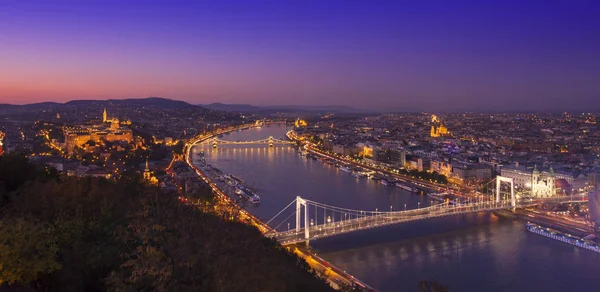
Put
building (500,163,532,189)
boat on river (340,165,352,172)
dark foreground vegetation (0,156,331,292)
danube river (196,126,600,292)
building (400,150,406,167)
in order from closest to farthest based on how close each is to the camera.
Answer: dark foreground vegetation (0,156,331,292), danube river (196,126,600,292), building (500,163,532,189), boat on river (340,165,352,172), building (400,150,406,167)

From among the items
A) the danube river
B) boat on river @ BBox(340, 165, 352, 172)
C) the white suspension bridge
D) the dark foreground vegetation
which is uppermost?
the dark foreground vegetation

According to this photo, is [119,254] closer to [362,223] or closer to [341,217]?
[362,223]

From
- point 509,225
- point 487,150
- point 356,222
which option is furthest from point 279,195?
point 487,150

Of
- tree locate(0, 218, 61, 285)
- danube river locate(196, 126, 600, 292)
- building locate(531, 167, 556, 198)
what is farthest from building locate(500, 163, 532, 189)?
tree locate(0, 218, 61, 285)

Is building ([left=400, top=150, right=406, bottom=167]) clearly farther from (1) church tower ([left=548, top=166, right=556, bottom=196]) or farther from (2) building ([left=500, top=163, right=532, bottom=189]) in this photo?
(1) church tower ([left=548, top=166, right=556, bottom=196])

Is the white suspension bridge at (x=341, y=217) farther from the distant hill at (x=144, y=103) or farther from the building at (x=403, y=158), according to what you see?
the distant hill at (x=144, y=103)

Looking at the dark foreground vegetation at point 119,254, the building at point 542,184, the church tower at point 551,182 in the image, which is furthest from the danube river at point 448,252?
the dark foreground vegetation at point 119,254

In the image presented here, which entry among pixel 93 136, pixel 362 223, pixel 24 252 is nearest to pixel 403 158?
pixel 362 223
